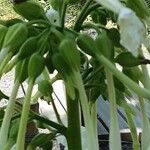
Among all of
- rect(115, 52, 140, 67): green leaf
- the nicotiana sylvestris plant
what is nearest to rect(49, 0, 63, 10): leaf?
the nicotiana sylvestris plant

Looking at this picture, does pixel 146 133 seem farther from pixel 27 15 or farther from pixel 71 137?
pixel 27 15

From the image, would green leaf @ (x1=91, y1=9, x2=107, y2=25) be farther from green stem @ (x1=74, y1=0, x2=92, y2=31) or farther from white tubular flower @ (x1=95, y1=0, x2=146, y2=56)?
white tubular flower @ (x1=95, y1=0, x2=146, y2=56)

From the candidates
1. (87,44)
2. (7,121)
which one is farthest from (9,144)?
(87,44)

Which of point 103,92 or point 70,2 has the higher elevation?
point 70,2

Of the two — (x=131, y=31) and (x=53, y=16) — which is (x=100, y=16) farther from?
(x=131, y=31)

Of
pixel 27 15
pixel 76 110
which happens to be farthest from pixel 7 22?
pixel 76 110

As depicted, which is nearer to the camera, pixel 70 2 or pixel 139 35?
pixel 139 35

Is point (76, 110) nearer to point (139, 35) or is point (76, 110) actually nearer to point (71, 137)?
point (71, 137)
